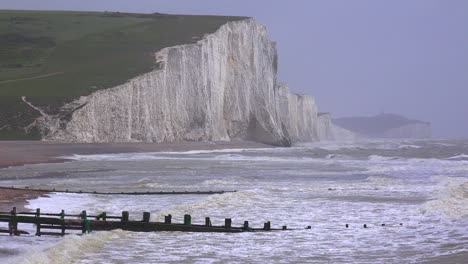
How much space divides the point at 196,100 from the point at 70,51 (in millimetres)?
17142

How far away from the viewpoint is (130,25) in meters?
107

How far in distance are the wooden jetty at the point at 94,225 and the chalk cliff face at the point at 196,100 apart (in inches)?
1941

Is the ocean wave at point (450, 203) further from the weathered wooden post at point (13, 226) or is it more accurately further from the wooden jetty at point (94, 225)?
the weathered wooden post at point (13, 226)

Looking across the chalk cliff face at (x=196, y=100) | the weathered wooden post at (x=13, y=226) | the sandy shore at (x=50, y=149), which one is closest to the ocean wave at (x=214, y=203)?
the weathered wooden post at (x=13, y=226)

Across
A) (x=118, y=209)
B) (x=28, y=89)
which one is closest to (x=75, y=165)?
(x=118, y=209)

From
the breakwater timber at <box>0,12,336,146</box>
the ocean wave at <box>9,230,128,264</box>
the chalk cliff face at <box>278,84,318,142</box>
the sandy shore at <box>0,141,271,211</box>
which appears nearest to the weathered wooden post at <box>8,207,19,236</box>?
the ocean wave at <box>9,230,128,264</box>

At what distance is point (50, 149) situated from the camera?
186 feet

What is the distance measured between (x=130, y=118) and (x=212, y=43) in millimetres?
19955

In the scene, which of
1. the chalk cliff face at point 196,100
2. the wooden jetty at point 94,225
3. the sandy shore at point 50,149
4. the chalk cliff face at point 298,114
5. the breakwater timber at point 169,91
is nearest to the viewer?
the wooden jetty at point 94,225

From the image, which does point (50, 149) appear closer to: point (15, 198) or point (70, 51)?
point (15, 198)

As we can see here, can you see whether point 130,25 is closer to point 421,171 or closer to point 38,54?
point 38,54

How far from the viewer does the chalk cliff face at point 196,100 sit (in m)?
71.4

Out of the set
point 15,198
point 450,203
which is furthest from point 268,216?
point 15,198

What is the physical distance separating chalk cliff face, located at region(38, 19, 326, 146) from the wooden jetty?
49289mm
